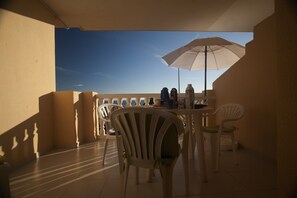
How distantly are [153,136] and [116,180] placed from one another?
1113mm

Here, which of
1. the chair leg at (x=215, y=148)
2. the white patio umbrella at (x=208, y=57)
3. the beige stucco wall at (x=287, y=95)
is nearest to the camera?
the beige stucco wall at (x=287, y=95)

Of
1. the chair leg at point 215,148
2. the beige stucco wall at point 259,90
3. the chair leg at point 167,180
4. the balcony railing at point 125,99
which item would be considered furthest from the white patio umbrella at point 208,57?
the chair leg at point 167,180

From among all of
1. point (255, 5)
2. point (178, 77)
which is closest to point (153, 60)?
point (178, 77)

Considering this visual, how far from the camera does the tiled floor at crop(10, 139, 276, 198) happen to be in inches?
75.0

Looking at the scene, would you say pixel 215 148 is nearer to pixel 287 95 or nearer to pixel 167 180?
pixel 167 180

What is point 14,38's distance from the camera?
2.73 meters

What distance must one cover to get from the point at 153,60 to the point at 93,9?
2.88 meters

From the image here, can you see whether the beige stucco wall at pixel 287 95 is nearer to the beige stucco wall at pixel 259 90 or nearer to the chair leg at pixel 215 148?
the chair leg at pixel 215 148

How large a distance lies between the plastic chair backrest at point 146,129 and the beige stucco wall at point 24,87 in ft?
6.09

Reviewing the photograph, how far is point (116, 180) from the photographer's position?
2229 millimetres

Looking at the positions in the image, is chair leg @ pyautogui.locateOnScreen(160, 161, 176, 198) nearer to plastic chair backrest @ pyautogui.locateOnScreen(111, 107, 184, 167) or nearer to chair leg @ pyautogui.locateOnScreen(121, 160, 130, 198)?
plastic chair backrest @ pyautogui.locateOnScreen(111, 107, 184, 167)

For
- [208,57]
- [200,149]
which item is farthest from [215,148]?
[208,57]

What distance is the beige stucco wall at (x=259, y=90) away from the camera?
278 cm

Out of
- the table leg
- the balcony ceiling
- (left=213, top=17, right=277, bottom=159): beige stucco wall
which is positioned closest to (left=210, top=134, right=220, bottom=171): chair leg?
the table leg
